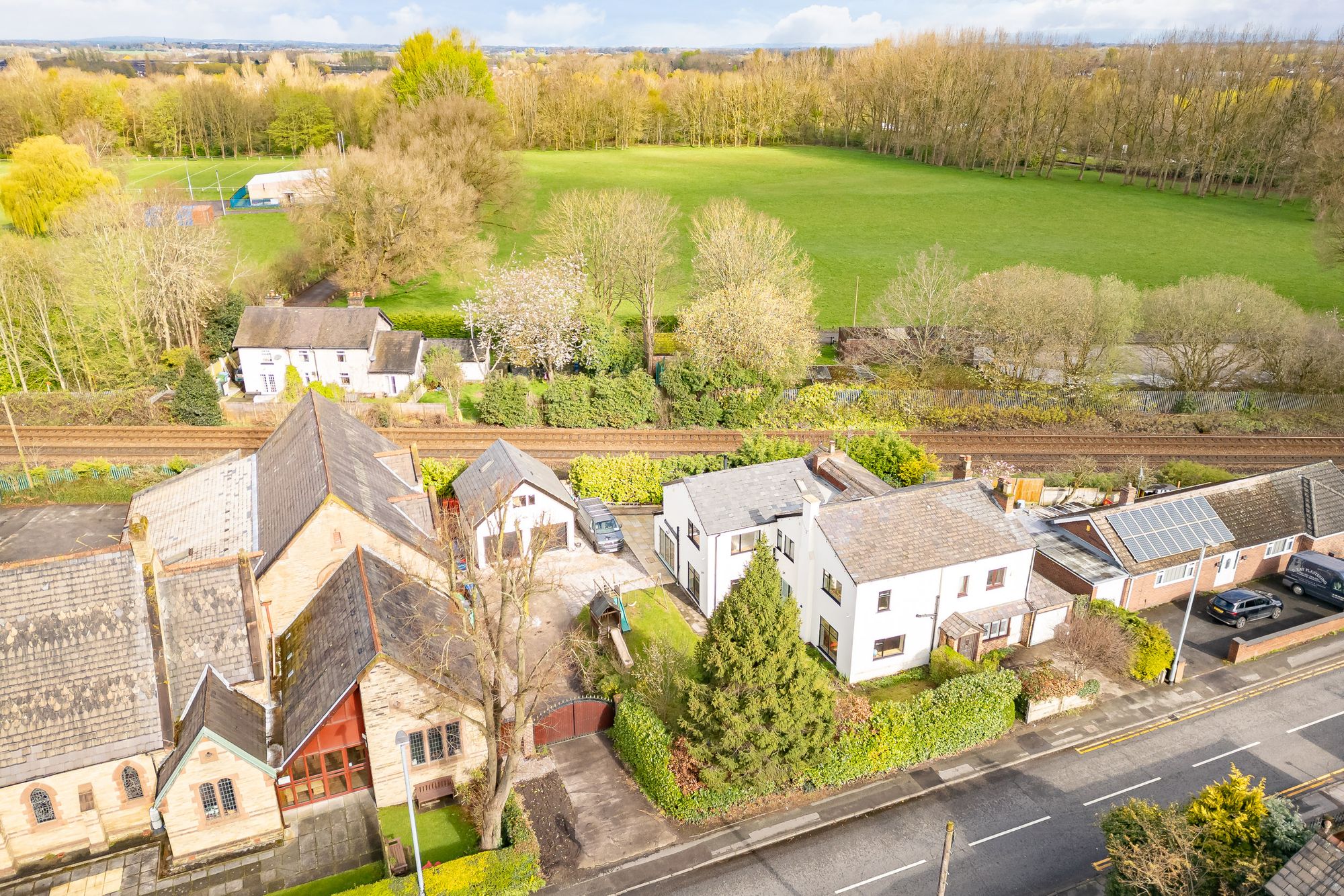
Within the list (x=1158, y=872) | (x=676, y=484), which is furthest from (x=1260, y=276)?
(x=1158, y=872)

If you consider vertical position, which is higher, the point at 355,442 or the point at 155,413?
the point at 355,442

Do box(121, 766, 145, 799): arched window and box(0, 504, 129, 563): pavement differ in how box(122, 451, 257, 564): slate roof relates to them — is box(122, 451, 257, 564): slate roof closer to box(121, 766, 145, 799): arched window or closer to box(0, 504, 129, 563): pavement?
box(0, 504, 129, 563): pavement

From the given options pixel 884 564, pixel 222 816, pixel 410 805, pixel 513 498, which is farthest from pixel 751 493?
pixel 222 816

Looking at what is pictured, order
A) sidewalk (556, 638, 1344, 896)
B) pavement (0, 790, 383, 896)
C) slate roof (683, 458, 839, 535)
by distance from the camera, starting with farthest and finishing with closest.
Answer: slate roof (683, 458, 839, 535)
sidewalk (556, 638, 1344, 896)
pavement (0, 790, 383, 896)

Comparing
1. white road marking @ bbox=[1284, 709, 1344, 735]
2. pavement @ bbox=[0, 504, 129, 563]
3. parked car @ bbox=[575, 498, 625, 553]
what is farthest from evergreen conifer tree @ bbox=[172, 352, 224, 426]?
white road marking @ bbox=[1284, 709, 1344, 735]

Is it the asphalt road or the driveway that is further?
the driveway

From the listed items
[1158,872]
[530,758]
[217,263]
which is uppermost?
[217,263]

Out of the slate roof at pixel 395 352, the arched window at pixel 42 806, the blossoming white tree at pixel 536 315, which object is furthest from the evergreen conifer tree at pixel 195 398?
the arched window at pixel 42 806

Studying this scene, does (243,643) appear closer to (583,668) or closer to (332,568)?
(332,568)
